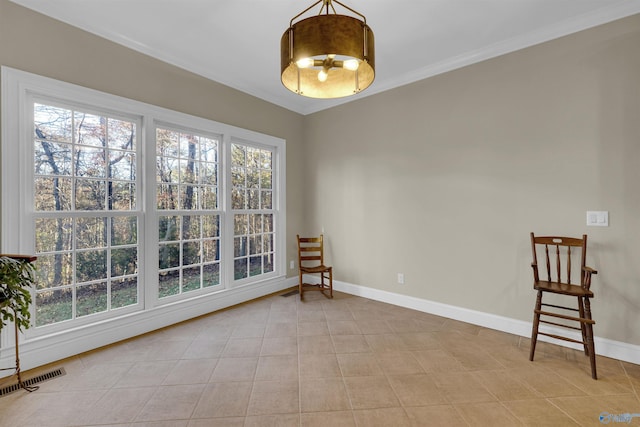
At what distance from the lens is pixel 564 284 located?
8.00 feet

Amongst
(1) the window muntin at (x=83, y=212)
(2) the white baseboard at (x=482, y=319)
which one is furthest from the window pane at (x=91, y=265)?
(2) the white baseboard at (x=482, y=319)

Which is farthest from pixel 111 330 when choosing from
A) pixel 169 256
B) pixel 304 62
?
pixel 304 62

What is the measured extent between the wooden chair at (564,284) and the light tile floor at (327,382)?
23cm

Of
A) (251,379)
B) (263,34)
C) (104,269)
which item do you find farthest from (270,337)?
(263,34)

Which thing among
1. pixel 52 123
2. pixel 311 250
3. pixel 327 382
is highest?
pixel 52 123

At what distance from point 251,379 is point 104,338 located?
5.08 feet

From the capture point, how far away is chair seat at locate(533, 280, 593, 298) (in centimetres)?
217

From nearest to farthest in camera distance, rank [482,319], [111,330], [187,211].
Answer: [111,330]
[482,319]
[187,211]

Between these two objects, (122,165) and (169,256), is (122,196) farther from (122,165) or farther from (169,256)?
(169,256)

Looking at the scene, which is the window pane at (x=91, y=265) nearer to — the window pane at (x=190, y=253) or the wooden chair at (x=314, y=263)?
the window pane at (x=190, y=253)

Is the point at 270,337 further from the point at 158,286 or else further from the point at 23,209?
the point at 23,209

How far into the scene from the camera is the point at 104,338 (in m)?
2.63

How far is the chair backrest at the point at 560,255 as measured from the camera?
7.92 feet

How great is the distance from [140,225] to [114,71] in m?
1.47
